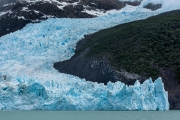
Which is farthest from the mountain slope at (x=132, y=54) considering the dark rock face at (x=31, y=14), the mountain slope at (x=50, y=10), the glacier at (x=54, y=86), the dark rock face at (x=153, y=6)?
the dark rock face at (x=31, y=14)

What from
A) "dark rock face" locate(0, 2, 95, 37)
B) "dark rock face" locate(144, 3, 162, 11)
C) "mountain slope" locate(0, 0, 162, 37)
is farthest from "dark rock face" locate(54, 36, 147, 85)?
"mountain slope" locate(0, 0, 162, 37)

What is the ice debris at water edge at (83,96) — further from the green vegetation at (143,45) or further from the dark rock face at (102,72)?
the green vegetation at (143,45)

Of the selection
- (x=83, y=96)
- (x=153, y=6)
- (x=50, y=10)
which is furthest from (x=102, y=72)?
(x=50, y=10)

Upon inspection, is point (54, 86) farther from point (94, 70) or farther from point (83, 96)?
point (94, 70)

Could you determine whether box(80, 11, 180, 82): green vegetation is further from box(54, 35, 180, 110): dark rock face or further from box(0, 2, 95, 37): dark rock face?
→ box(0, 2, 95, 37): dark rock face

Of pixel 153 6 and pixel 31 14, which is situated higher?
pixel 153 6

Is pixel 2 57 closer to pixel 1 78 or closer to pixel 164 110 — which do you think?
pixel 1 78
